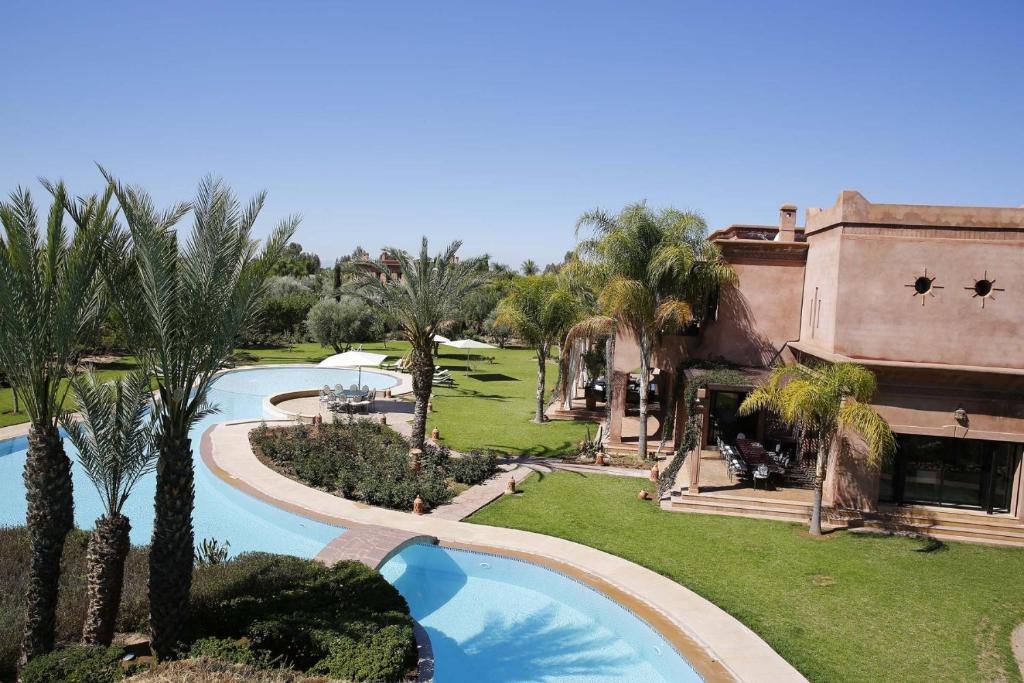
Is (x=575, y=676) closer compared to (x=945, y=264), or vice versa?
(x=575, y=676)

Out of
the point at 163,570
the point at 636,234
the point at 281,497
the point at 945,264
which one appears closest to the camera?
the point at 163,570

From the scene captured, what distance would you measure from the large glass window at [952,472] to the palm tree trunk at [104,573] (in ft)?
50.6

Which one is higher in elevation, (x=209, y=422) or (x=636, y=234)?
(x=636, y=234)

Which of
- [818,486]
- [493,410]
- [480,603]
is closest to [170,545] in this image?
[480,603]

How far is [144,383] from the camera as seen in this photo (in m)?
9.78

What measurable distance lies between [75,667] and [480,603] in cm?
640

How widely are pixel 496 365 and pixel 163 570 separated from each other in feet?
123

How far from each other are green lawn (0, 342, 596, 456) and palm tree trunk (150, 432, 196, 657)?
506 inches

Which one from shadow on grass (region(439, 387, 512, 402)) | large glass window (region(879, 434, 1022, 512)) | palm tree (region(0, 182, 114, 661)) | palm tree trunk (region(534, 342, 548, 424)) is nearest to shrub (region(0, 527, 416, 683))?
palm tree (region(0, 182, 114, 661))

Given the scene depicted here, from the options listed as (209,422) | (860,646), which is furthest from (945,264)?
(209,422)

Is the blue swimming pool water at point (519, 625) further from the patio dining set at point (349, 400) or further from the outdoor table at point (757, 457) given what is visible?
the patio dining set at point (349, 400)

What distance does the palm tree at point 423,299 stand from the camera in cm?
1991

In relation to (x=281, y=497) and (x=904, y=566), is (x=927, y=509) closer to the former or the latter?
(x=904, y=566)

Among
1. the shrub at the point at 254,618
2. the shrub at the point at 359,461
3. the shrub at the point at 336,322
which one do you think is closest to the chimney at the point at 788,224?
the shrub at the point at 359,461
